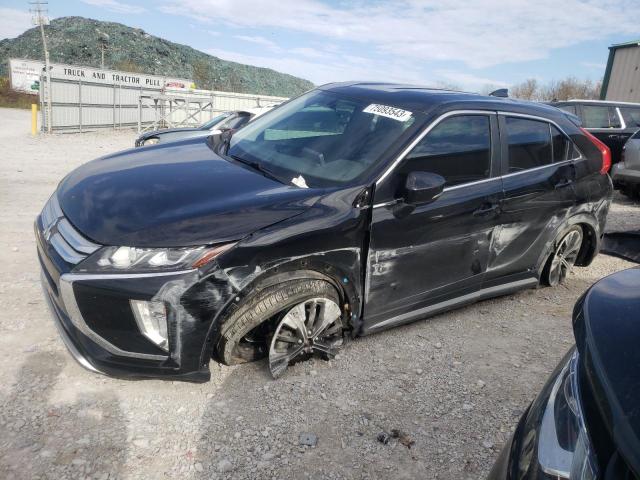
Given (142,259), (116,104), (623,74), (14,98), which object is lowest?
(14,98)

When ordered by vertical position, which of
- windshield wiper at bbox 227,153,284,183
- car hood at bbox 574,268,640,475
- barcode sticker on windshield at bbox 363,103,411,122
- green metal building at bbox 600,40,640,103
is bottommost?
car hood at bbox 574,268,640,475

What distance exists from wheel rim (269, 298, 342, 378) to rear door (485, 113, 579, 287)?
4.74 feet

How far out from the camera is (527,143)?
386 centimetres

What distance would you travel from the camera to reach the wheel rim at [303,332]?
9.35 ft

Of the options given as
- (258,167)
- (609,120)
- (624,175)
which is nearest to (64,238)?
(258,167)

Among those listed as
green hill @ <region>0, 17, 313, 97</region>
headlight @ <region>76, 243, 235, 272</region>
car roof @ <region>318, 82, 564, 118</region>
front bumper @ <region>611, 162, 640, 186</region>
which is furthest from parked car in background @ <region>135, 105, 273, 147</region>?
green hill @ <region>0, 17, 313, 97</region>

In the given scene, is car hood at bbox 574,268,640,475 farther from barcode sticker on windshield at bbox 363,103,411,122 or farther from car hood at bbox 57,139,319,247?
barcode sticker on windshield at bbox 363,103,411,122

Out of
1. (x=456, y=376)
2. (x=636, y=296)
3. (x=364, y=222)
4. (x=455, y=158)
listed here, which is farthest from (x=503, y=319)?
(x=636, y=296)

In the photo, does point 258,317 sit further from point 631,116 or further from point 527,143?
point 631,116

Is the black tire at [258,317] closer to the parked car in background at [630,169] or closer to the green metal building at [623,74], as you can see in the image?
the parked car in background at [630,169]

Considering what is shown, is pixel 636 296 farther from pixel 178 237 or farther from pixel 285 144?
pixel 285 144

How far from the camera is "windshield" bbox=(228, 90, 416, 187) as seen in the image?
10.1 feet

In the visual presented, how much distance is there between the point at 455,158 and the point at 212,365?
2.13 metres

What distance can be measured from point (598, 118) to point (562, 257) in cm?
730
